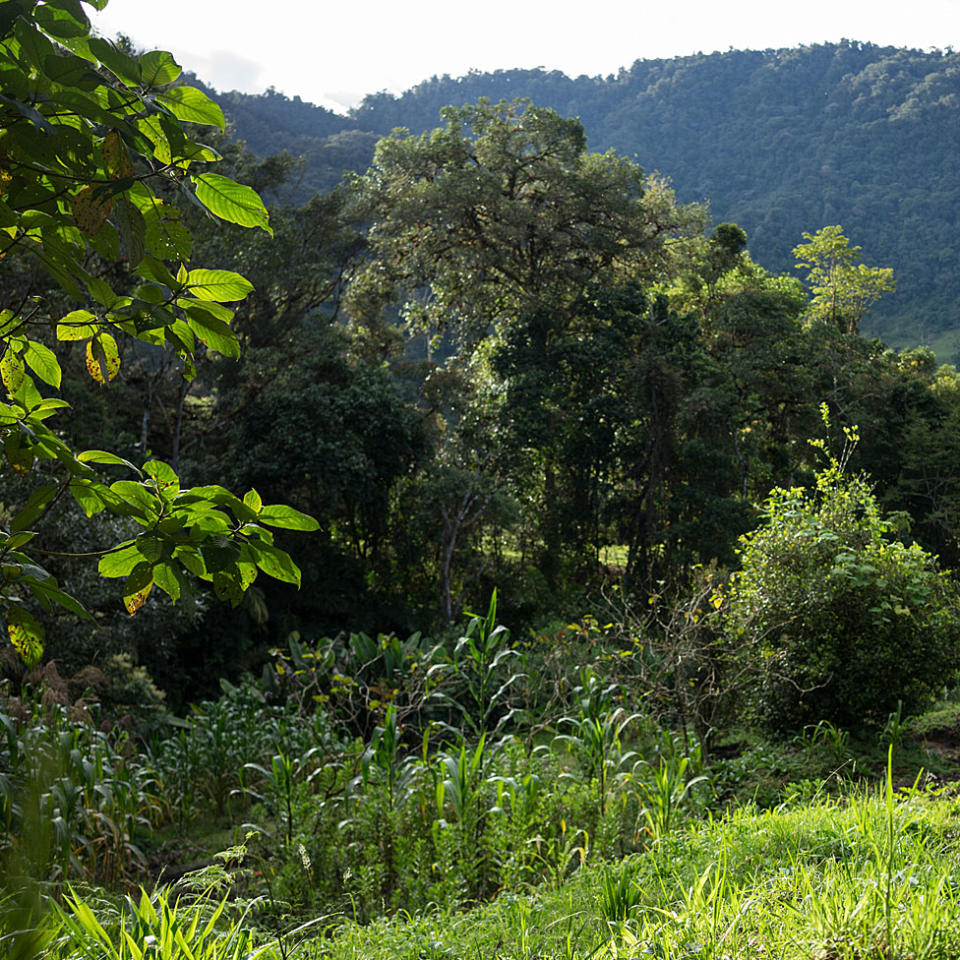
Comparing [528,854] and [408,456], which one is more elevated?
[408,456]

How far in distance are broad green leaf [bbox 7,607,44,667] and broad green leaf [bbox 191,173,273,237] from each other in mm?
772

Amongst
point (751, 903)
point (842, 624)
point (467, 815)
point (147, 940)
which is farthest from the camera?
point (842, 624)

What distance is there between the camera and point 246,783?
5.38 metres

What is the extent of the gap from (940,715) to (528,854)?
11.8 feet

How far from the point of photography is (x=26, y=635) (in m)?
1.44

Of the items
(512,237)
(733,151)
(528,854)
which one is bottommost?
(528,854)

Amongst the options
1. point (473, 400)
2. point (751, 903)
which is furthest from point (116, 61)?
point (473, 400)

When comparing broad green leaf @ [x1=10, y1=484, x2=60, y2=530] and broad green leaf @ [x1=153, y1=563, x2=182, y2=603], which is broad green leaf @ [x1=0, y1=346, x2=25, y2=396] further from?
broad green leaf @ [x1=153, y1=563, x2=182, y2=603]

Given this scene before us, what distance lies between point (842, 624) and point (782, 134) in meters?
50.5

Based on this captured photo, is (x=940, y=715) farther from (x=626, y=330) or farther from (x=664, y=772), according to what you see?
(x=626, y=330)

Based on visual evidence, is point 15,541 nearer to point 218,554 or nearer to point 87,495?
point 87,495

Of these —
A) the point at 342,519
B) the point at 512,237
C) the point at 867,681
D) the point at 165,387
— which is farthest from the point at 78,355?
the point at 867,681

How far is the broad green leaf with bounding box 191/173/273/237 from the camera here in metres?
1.18

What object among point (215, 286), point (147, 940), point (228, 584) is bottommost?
point (147, 940)
